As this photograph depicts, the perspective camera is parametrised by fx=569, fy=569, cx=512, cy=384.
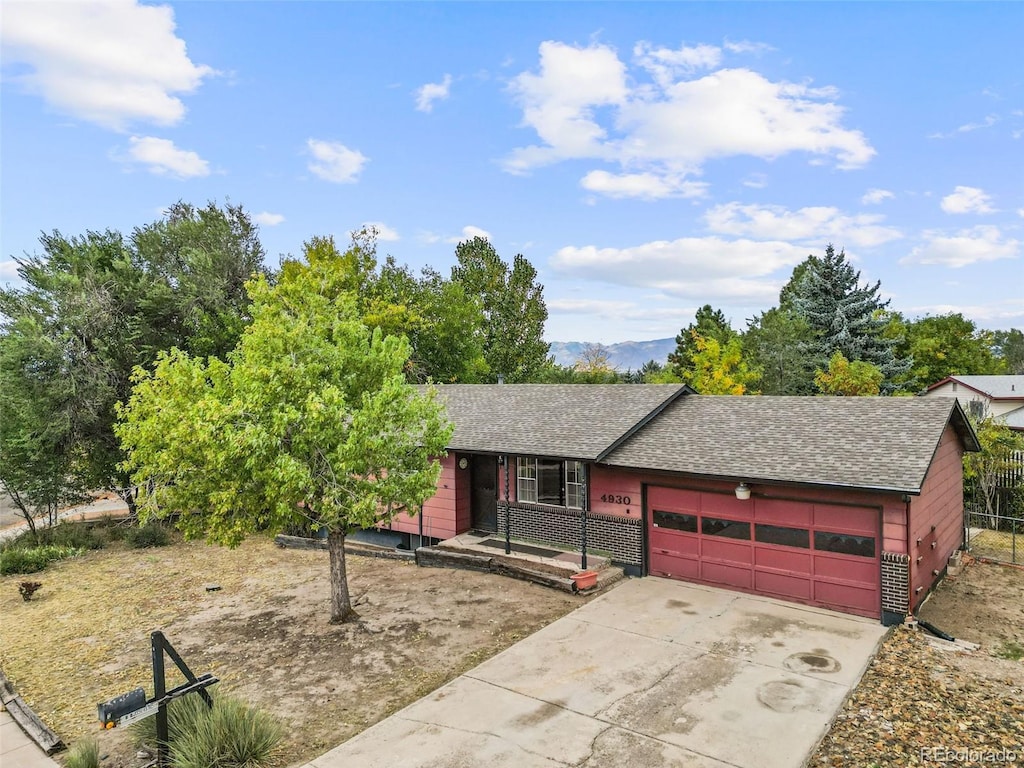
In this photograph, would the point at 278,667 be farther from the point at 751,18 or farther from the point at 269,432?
the point at 751,18

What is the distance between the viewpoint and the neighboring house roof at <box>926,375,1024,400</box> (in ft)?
108

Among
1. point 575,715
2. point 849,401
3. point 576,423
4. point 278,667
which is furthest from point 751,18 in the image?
point 278,667

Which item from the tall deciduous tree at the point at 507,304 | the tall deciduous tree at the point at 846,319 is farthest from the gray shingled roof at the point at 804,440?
the tall deciduous tree at the point at 507,304

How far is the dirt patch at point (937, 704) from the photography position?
19.4 feet

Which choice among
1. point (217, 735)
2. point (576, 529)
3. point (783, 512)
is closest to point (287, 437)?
point (217, 735)

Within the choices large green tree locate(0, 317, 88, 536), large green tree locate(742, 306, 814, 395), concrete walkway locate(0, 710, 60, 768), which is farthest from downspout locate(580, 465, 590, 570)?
large green tree locate(742, 306, 814, 395)

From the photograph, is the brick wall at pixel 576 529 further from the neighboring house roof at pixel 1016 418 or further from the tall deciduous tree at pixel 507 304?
the tall deciduous tree at pixel 507 304

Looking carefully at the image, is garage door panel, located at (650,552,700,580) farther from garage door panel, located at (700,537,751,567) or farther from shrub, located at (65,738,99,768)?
shrub, located at (65,738,99,768)

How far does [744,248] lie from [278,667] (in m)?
47.2

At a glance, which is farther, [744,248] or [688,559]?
[744,248]

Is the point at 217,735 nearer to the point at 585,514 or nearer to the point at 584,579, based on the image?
the point at 584,579

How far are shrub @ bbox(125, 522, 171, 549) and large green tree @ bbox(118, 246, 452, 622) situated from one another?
1022 centimetres

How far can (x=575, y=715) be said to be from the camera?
→ 6.93 m

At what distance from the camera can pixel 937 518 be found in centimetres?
1159
